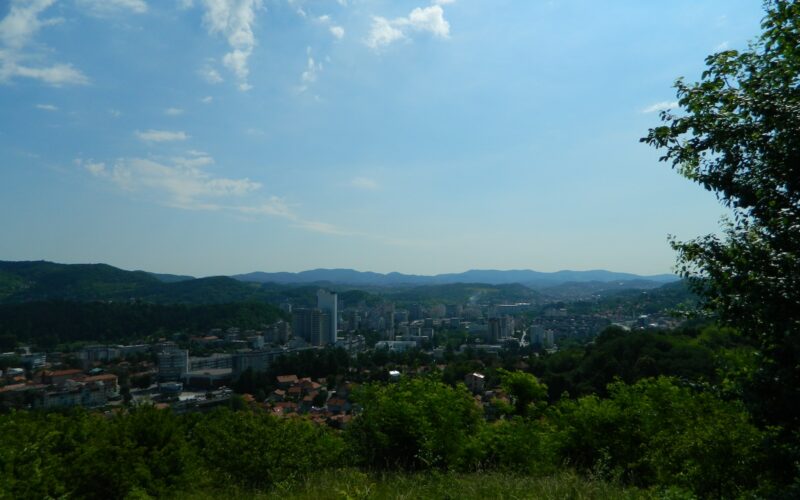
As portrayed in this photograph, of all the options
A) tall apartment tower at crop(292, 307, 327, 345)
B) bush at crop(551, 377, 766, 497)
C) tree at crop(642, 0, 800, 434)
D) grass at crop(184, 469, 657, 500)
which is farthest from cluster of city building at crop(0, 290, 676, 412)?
tree at crop(642, 0, 800, 434)

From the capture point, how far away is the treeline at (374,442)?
17.4ft

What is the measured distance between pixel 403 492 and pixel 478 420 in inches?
138

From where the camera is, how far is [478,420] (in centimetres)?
779

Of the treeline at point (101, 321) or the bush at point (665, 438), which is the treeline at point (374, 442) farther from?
the treeline at point (101, 321)

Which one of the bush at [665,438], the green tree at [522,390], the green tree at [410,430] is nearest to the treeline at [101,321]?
the green tree at [410,430]

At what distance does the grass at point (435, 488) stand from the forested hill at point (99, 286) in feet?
311

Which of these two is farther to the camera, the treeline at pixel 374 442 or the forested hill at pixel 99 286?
the forested hill at pixel 99 286

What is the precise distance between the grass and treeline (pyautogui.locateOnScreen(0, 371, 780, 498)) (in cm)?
47

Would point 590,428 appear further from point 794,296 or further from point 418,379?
point 794,296

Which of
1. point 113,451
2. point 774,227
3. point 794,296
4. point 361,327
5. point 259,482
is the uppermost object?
point 774,227

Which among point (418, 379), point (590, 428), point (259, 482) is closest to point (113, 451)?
point (259, 482)

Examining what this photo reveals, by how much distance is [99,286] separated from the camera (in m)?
102

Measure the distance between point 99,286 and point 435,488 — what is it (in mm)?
116241

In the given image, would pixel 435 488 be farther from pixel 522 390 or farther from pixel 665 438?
pixel 522 390
